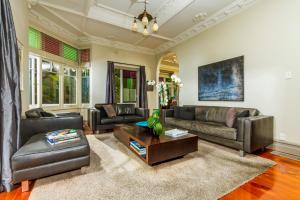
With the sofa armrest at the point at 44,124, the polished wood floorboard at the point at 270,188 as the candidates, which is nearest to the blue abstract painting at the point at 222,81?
the polished wood floorboard at the point at 270,188

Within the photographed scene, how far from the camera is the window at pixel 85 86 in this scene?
5.33m

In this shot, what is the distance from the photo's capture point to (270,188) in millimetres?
1665

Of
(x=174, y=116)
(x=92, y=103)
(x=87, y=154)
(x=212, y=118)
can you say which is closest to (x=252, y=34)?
(x=212, y=118)

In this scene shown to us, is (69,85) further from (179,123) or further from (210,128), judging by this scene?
(210,128)

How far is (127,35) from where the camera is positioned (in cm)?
512

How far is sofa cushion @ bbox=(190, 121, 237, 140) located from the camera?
2627 mm

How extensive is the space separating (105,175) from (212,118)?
9.05 feet

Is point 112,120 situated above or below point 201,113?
below

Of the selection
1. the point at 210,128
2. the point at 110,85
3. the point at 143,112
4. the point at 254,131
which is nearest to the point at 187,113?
the point at 210,128

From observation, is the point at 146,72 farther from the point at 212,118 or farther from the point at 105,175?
the point at 105,175

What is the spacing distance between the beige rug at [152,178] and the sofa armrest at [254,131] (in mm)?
232

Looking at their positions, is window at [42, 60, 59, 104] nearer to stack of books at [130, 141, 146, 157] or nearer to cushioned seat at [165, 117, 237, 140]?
stack of books at [130, 141, 146, 157]

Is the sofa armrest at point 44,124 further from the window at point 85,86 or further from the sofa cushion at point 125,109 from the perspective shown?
the window at point 85,86

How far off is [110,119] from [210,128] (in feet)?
8.52
